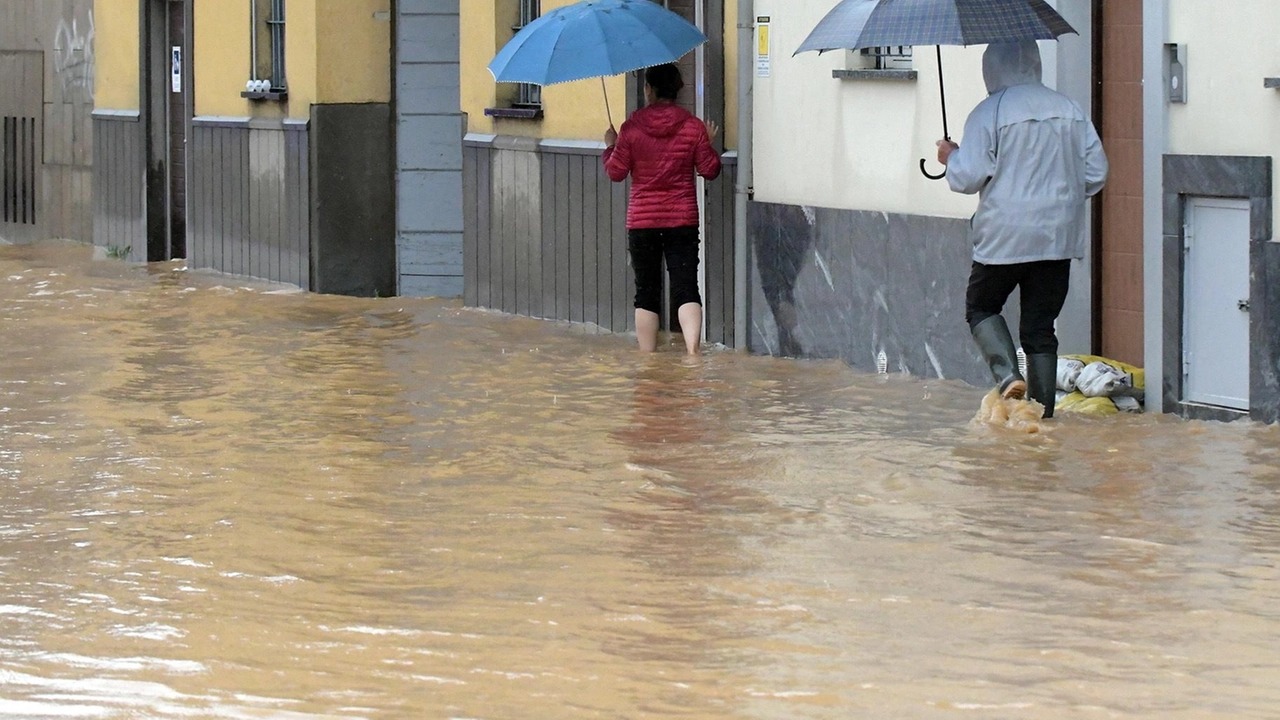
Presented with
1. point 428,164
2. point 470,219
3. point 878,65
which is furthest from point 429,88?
point 878,65

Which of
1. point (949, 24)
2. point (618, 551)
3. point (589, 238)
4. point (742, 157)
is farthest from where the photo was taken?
point (589, 238)

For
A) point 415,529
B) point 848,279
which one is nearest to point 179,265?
point 848,279

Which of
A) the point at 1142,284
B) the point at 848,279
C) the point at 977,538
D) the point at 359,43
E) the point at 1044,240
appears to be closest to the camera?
the point at 977,538

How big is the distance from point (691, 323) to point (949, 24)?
3713mm

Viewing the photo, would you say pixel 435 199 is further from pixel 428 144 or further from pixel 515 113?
pixel 515 113

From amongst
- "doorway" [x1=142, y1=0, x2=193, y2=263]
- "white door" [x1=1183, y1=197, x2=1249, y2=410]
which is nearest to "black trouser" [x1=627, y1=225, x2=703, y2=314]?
"white door" [x1=1183, y1=197, x2=1249, y2=410]

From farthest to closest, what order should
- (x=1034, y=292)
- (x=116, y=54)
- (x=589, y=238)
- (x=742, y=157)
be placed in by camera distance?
1. (x=116, y=54)
2. (x=589, y=238)
3. (x=742, y=157)
4. (x=1034, y=292)

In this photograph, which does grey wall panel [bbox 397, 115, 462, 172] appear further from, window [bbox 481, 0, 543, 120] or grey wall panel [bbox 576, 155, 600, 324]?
grey wall panel [bbox 576, 155, 600, 324]

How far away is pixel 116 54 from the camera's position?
2184 cm

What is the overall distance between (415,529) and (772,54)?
5.78 metres

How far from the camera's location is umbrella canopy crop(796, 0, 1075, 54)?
938 cm

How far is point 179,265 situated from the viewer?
2080 cm

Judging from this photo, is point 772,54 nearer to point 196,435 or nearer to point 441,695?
point 196,435

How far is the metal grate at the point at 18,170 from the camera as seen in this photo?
24.4 m
